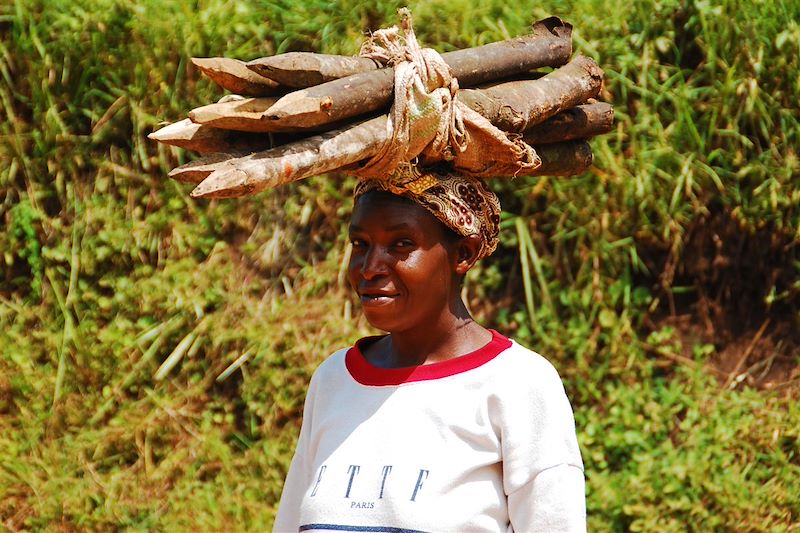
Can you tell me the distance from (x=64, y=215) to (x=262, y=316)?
1.11m

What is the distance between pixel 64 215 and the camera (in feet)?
17.2

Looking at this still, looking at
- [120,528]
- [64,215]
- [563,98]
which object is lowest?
[120,528]

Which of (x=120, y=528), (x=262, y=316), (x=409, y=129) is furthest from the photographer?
(x=262, y=316)

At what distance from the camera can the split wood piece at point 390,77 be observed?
87.1 inches

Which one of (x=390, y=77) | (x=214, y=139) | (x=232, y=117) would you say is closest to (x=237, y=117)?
(x=232, y=117)

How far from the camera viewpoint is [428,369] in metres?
2.62

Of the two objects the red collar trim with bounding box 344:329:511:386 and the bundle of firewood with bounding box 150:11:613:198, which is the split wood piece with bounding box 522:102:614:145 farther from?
the red collar trim with bounding box 344:329:511:386

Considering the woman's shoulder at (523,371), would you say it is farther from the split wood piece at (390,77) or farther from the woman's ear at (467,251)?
the split wood piece at (390,77)

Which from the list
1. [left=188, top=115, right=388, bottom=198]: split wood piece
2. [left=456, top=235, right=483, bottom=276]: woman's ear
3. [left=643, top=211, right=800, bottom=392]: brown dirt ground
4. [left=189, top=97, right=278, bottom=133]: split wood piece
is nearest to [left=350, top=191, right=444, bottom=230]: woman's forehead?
[left=456, top=235, right=483, bottom=276]: woman's ear

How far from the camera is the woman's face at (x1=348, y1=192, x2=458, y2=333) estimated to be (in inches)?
102

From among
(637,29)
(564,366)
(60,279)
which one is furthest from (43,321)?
(637,29)

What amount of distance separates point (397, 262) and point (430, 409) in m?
0.35

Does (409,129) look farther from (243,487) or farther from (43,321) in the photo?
(43,321)

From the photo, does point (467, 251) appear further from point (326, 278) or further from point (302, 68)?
point (326, 278)
